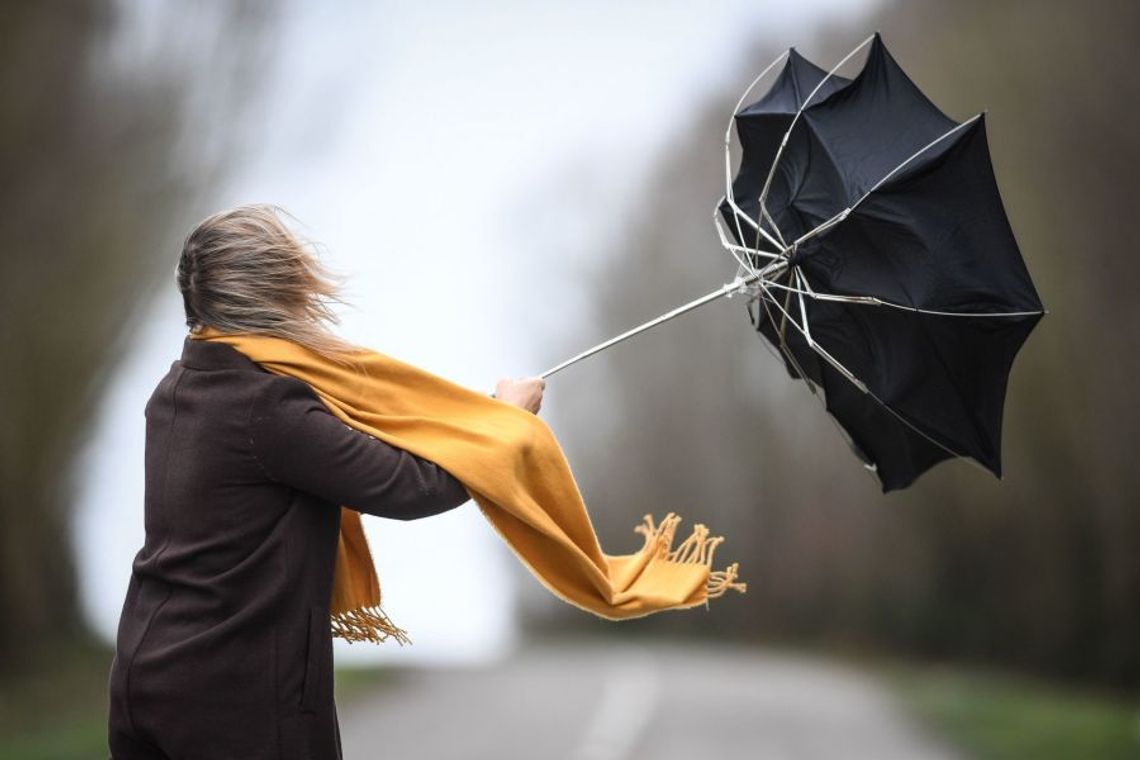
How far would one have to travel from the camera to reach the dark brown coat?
3031 millimetres

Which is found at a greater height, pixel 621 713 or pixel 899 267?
pixel 899 267

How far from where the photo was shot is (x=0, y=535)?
1288 centimetres

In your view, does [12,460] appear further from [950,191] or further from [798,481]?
[798,481]

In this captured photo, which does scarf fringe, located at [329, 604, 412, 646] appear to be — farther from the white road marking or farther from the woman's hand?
the white road marking

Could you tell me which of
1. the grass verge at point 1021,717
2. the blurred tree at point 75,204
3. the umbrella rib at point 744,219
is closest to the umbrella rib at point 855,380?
the umbrella rib at point 744,219

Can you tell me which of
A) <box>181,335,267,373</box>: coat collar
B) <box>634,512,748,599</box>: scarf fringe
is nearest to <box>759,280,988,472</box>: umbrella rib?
<box>634,512,748,599</box>: scarf fringe

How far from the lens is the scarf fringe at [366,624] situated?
359 centimetres

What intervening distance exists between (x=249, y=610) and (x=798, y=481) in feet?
89.8

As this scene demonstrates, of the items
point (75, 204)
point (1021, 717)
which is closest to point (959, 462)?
point (1021, 717)

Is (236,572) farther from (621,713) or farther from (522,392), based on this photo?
(621,713)

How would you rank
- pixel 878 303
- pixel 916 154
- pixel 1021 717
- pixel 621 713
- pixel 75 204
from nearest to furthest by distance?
1. pixel 878 303
2. pixel 916 154
3. pixel 75 204
4. pixel 621 713
5. pixel 1021 717

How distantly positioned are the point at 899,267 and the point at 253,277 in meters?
1.73

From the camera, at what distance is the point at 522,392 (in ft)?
11.7

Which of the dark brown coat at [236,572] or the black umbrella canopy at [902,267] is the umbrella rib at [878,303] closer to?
the black umbrella canopy at [902,267]
